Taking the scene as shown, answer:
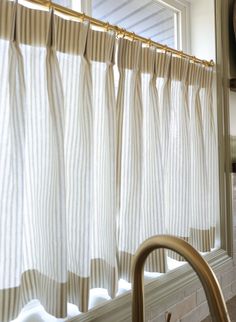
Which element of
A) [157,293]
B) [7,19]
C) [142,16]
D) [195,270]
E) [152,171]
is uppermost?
[142,16]

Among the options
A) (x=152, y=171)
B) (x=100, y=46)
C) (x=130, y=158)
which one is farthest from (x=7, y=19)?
(x=152, y=171)

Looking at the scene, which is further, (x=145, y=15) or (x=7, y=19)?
(x=145, y=15)

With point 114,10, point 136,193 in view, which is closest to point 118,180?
point 136,193

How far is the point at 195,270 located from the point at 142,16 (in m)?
1.13

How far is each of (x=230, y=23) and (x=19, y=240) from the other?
1.45 metres

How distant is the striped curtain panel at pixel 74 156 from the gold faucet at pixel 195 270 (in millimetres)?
181

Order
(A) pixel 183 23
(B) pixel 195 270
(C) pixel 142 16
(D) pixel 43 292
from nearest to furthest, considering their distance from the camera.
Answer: (B) pixel 195 270 < (D) pixel 43 292 < (C) pixel 142 16 < (A) pixel 183 23

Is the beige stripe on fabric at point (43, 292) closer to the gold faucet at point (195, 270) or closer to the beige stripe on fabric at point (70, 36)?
the gold faucet at point (195, 270)

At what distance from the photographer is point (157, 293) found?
1042 millimetres

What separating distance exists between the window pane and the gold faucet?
87cm

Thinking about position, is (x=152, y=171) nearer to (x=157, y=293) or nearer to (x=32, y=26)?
(x=157, y=293)

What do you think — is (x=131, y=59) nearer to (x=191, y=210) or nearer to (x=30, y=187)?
(x=30, y=187)

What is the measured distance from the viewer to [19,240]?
71cm

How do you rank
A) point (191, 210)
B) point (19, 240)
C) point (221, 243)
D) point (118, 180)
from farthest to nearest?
1. point (221, 243)
2. point (191, 210)
3. point (118, 180)
4. point (19, 240)
